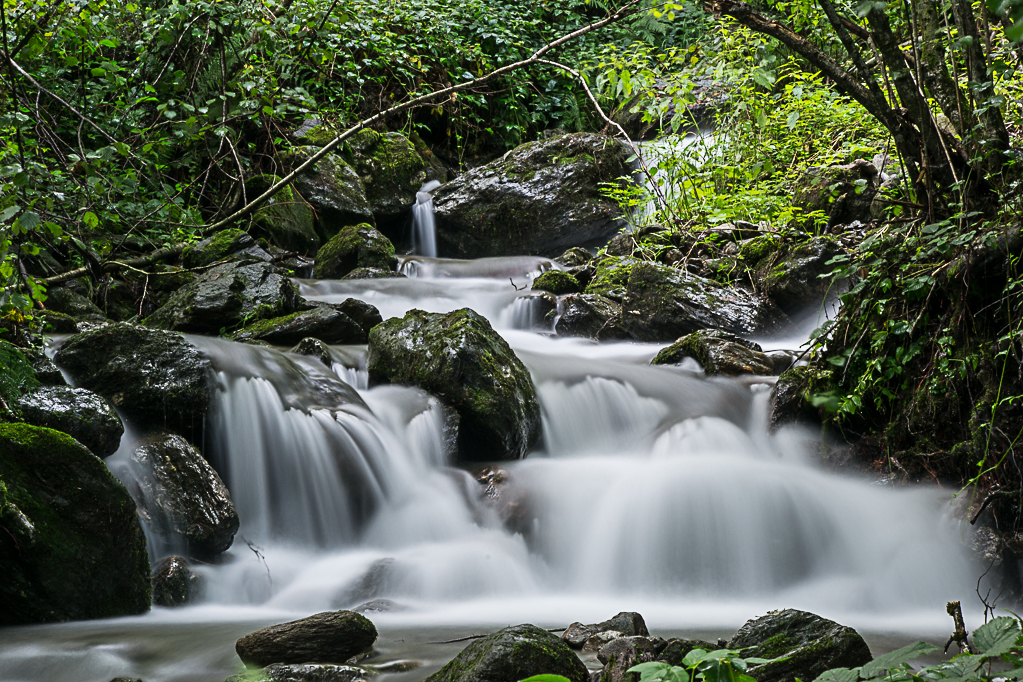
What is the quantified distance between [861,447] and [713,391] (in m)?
1.31

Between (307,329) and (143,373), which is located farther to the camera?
(307,329)

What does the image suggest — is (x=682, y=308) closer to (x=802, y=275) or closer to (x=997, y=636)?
(x=802, y=275)

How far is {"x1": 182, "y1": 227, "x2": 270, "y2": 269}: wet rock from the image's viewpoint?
8.30 meters

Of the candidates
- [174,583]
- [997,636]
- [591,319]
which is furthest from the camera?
[591,319]

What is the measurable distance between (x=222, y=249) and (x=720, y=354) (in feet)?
18.4

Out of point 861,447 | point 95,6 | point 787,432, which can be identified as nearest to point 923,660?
point 861,447

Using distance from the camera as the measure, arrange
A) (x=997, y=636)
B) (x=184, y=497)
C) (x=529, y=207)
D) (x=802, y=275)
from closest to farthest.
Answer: (x=997, y=636) → (x=184, y=497) → (x=802, y=275) → (x=529, y=207)

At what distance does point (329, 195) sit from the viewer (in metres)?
10.4

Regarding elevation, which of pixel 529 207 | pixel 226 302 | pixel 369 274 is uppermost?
pixel 529 207

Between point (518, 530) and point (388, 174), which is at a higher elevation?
point (388, 174)

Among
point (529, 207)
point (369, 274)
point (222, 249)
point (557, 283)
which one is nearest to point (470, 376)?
point (557, 283)

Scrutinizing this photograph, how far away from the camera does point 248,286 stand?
7.07 m

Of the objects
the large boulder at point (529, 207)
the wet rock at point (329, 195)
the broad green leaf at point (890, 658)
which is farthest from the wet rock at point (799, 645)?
the large boulder at point (529, 207)

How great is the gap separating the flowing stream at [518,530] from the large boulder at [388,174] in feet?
19.1
